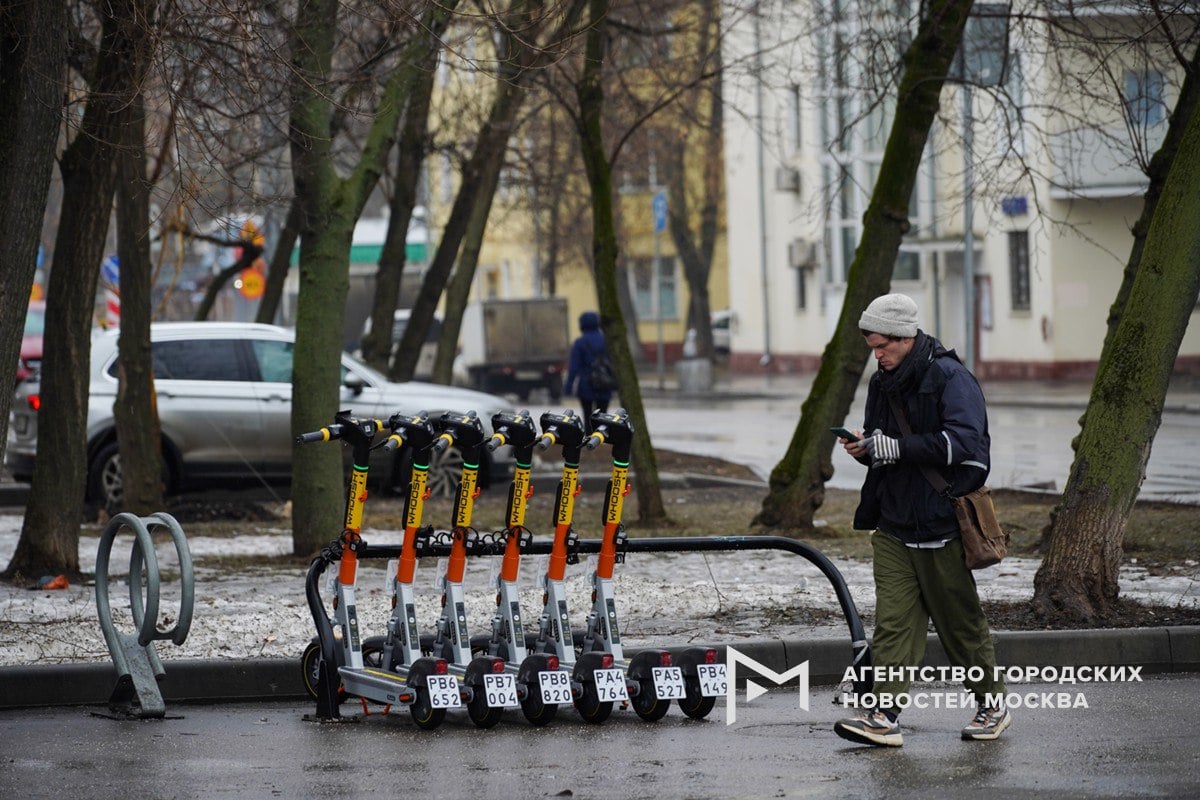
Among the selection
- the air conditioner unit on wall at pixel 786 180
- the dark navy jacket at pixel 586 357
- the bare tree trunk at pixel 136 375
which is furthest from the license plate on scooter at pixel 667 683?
the air conditioner unit on wall at pixel 786 180

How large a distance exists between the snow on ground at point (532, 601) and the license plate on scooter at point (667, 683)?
54 centimetres

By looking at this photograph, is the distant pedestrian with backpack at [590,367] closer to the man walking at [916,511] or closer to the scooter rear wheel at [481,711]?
the scooter rear wheel at [481,711]

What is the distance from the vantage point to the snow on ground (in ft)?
30.0

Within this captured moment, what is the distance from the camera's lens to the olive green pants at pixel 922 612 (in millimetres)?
6906

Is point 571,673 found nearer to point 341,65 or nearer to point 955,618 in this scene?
point 955,618

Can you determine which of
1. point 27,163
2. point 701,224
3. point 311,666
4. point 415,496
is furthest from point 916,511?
point 701,224

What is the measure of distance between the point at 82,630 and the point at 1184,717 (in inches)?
212

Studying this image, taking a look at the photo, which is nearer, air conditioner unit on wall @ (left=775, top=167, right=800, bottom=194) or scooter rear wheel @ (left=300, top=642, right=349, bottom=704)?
scooter rear wheel @ (left=300, top=642, right=349, bottom=704)

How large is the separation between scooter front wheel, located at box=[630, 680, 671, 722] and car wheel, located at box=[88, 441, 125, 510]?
33.8 ft

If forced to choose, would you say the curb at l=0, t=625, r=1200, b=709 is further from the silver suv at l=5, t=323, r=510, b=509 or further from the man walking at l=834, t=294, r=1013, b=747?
the silver suv at l=5, t=323, r=510, b=509

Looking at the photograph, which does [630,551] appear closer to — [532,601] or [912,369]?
[912,369]

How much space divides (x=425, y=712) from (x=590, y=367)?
15821mm
